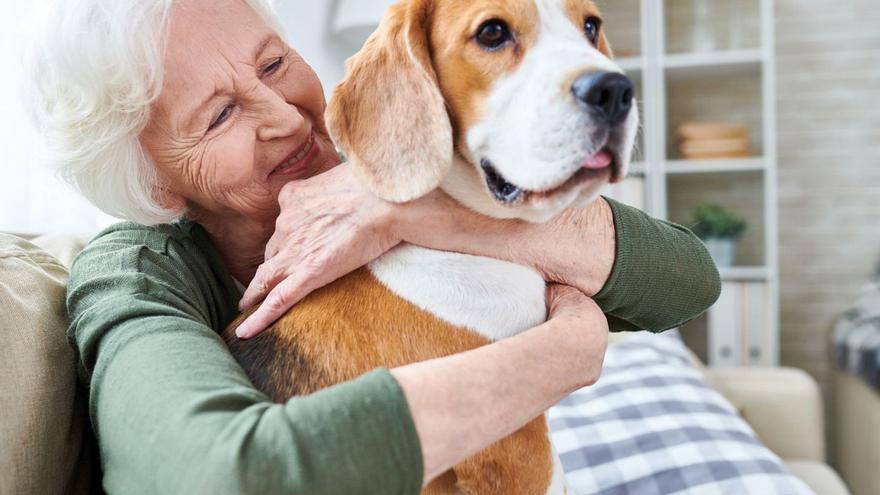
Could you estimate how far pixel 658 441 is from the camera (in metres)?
1.97

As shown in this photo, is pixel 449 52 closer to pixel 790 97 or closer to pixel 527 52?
pixel 527 52

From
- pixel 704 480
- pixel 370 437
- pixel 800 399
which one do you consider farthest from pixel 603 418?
pixel 370 437

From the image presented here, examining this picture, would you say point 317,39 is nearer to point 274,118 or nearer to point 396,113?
point 274,118

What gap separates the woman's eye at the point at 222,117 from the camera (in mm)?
1125

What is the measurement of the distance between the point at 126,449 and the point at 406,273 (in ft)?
1.26

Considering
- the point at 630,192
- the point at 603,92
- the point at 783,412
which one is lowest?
the point at 783,412

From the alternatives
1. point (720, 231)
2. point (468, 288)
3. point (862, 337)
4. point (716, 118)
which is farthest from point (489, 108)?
point (716, 118)

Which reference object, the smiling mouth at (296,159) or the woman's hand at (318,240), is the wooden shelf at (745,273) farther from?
the woman's hand at (318,240)

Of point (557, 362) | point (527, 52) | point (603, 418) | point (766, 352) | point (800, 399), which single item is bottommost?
point (766, 352)

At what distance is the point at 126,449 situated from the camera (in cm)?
73

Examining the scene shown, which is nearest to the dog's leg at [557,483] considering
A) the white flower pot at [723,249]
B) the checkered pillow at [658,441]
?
the checkered pillow at [658,441]

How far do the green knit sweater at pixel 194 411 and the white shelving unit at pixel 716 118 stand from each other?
2.90m

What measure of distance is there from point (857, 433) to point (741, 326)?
2.22 feet

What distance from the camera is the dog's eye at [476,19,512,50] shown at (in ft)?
3.11
